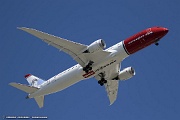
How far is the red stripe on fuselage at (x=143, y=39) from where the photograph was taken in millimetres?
58812

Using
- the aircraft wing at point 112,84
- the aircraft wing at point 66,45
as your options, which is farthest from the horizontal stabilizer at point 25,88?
the aircraft wing at point 112,84

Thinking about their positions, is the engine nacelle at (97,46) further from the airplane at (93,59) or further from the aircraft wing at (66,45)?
the aircraft wing at (66,45)

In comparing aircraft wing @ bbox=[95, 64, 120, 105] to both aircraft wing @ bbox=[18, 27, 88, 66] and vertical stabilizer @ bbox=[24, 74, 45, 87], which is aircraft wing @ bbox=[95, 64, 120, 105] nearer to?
aircraft wing @ bbox=[18, 27, 88, 66]

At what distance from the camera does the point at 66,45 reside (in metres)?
60.4

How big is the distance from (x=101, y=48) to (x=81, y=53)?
141 inches

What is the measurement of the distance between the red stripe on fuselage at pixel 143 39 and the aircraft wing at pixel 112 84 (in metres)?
7.43

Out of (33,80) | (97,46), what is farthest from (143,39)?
(33,80)

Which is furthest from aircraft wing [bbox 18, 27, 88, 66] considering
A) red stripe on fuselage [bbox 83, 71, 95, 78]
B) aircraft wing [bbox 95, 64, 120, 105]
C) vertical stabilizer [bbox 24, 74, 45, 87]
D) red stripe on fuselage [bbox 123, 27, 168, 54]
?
vertical stabilizer [bbox 24, 74, 45, 87]

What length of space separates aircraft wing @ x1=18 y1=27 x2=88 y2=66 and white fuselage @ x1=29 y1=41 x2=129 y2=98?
1.93 meters

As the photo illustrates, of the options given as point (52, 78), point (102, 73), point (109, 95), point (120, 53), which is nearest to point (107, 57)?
point (120, 53)

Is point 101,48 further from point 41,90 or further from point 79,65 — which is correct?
point 41,90

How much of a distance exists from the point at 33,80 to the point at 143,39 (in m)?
24.2

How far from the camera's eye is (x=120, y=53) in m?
60.7

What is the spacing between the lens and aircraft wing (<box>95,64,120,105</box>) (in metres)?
67.8
